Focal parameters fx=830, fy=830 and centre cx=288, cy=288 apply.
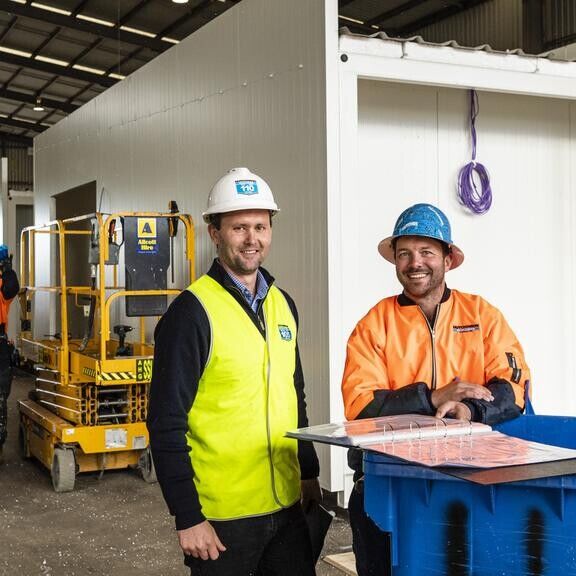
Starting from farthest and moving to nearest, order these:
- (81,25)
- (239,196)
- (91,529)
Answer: (81,25) < (91,529) < (239,196)

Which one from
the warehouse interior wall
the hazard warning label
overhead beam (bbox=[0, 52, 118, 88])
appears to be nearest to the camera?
the warehouse interior wall

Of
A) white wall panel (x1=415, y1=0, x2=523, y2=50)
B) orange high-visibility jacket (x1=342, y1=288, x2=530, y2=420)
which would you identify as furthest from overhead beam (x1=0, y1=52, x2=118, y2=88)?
orange high-visibility jacket (x1=342, y1=288, x2=530, y2=420)

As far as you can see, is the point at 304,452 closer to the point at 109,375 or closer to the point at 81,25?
the point at 109,375

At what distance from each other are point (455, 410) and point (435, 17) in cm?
1322

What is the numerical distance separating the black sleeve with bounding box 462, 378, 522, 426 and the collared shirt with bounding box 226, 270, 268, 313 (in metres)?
0.71

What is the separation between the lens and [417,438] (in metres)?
2.16

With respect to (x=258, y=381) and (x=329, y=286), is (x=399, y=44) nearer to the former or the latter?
(x=329, y=286)

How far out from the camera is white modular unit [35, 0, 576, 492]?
5.52 m

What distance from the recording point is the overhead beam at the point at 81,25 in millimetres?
14875

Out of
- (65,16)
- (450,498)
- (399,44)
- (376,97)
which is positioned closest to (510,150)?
(376,97)

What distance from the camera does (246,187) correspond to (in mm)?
2604

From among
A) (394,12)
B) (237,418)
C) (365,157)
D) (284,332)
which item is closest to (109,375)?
(365,157)

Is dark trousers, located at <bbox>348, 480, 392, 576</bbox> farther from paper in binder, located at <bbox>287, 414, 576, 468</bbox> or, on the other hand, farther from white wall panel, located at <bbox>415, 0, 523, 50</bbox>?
white wall panel, located at <bbox>415, 0, 523, 50</bbox>

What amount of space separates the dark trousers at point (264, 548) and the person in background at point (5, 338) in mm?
5505
